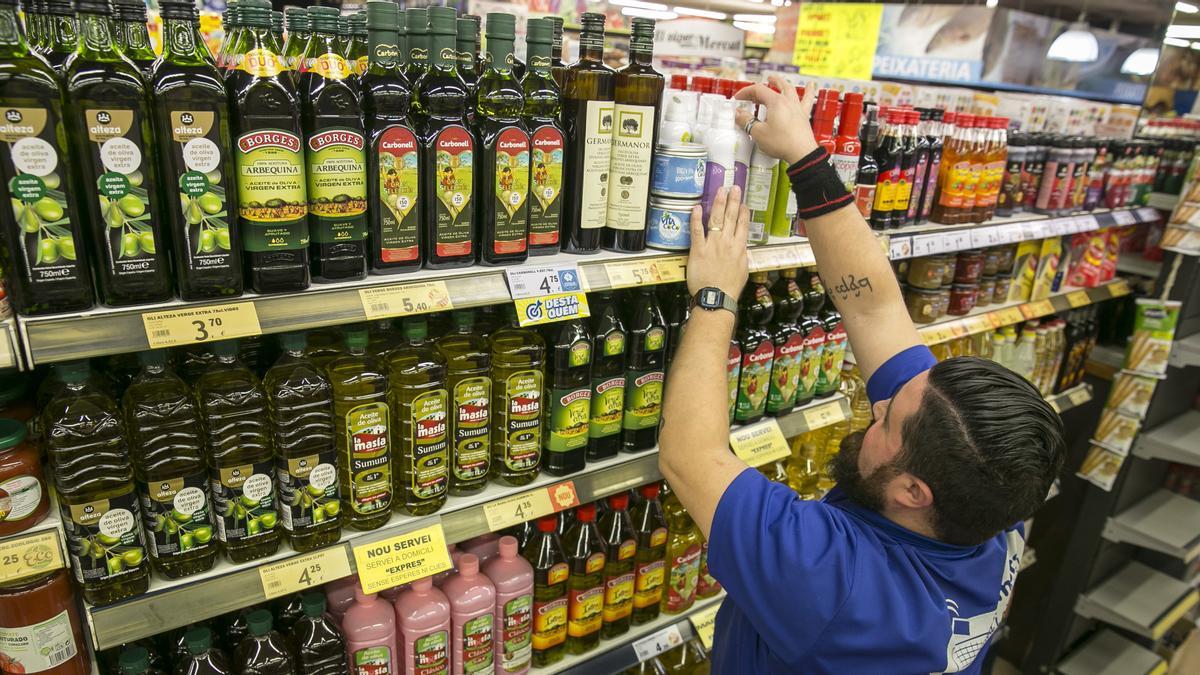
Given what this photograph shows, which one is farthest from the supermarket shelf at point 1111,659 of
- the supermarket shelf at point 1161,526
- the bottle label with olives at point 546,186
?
the bottle label with olives at point 546,186

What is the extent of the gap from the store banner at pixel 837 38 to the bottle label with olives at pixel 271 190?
243 inches

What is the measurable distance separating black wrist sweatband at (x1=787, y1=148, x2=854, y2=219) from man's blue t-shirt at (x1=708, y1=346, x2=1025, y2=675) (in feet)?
2.51

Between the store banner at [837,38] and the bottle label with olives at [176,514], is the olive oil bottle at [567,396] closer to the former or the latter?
the bottle label with olives at [176,514]

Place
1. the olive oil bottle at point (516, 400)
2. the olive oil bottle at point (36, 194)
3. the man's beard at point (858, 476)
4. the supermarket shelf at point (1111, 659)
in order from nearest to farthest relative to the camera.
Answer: the olive oil bottle at point (36, 194), the man's beard at point (858, 476), the olive oil bottle at point (516, 400), the supermarket shelf at point (1111, 659)

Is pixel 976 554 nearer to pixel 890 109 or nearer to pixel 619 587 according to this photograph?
pixel 619 587

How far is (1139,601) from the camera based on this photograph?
3.50m

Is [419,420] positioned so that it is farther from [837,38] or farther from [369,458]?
[837,38]

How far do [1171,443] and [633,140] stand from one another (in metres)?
3.16

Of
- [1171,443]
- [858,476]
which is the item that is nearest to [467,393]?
[858,476]

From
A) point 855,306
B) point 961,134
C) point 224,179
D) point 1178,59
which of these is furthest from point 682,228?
point 1178,59

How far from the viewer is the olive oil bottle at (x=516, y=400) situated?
1.61 metres

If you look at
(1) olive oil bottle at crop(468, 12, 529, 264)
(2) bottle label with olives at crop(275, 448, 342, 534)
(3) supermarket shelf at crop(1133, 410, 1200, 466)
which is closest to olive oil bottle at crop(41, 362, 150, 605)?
(2) bottle label with olives at crop(275, 448, 342, 534)

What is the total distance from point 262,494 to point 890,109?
191cm

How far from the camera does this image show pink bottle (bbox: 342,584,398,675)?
5.13 feet
